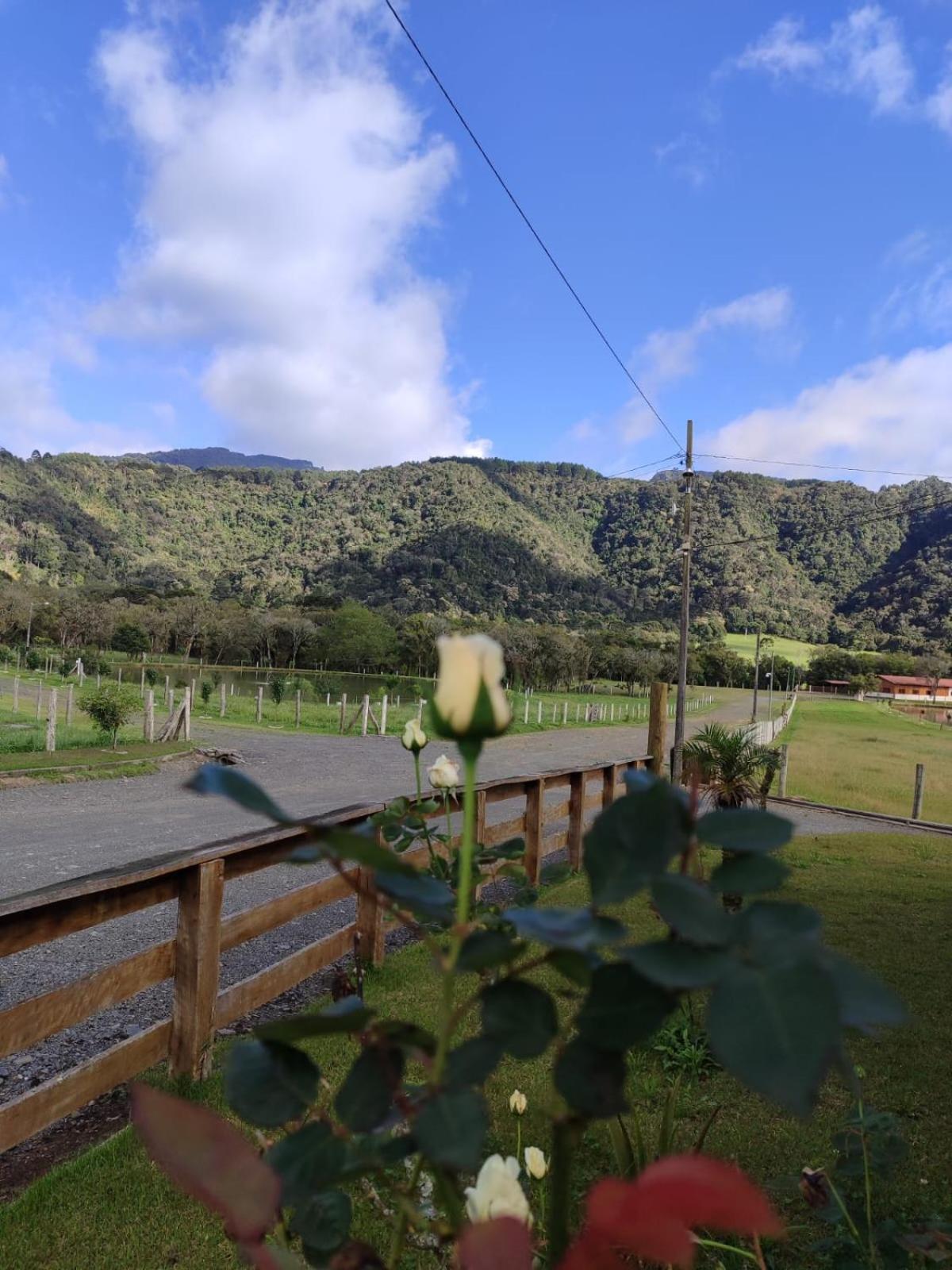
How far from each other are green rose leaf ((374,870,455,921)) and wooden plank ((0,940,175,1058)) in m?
2.09

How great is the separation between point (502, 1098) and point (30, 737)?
13647 mm

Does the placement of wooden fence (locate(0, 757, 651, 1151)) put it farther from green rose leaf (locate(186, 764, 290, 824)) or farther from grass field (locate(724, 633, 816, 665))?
grass field (locate(724, 633, 816, 665))

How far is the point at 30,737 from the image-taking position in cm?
1394

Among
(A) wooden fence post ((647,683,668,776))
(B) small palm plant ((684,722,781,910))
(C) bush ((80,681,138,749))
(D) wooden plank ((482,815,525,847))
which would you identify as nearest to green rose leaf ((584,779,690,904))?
(D) wooden plank ((482,815,525,847))

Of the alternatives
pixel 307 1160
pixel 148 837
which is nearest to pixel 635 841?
pixel 307 1160

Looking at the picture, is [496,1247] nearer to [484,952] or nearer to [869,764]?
[484,952]

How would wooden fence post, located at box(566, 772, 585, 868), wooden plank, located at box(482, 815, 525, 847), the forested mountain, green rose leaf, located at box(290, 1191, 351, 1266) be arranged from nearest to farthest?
green rose leaf, located at box(290, 1191, 351, 1266)
wooden plank, located at box(482, 815, 525, 847)
wooden fence post, located at box(566, 772, 585, 868)
the forested mountain

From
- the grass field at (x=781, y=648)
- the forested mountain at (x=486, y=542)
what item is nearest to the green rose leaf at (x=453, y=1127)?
the forested mountain at (x=486, y=542)

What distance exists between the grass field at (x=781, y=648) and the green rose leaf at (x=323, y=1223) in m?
78.4

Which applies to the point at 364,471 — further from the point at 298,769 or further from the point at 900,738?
the point at 298,769

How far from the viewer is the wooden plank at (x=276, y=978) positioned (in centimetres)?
293

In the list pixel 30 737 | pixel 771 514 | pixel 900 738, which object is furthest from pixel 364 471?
pixel 30 737

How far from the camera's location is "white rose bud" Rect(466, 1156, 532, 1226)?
0.52 metres

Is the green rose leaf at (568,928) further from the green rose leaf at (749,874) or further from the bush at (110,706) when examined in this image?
the bush at (110,706)
